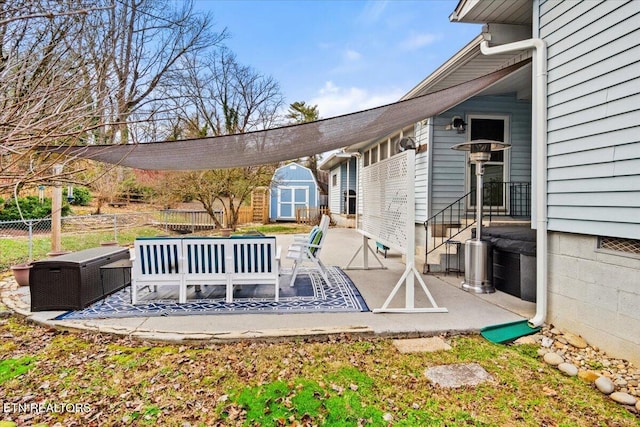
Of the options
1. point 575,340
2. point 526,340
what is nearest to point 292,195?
point 526,340

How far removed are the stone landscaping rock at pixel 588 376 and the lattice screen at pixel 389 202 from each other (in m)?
1.73

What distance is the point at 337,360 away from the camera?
2797mm

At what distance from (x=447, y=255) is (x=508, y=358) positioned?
3111 mm

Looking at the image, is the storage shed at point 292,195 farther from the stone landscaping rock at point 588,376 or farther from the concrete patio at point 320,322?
the stone landscaping rock at point 588,376

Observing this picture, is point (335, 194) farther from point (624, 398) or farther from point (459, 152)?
point (624, 398)

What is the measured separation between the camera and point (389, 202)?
4.30 m

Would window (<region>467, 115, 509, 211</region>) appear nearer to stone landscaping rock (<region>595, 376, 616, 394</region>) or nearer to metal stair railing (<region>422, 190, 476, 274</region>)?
metal stair railing (<region>422, 190, 476, 274</region>)

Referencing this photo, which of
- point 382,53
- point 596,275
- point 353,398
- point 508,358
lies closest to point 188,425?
point 353,398

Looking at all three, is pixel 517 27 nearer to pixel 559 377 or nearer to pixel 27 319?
pixel 559 377

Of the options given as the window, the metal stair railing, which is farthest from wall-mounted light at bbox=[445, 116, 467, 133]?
the metal stair railing

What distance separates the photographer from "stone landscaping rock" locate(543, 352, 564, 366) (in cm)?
273

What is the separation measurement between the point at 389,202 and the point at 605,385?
2598 mm

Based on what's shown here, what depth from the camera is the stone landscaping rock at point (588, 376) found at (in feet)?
8.14

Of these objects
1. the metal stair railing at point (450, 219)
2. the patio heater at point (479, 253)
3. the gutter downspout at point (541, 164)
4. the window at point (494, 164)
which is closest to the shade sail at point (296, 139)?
the gutter downspout at point (541, 164)
